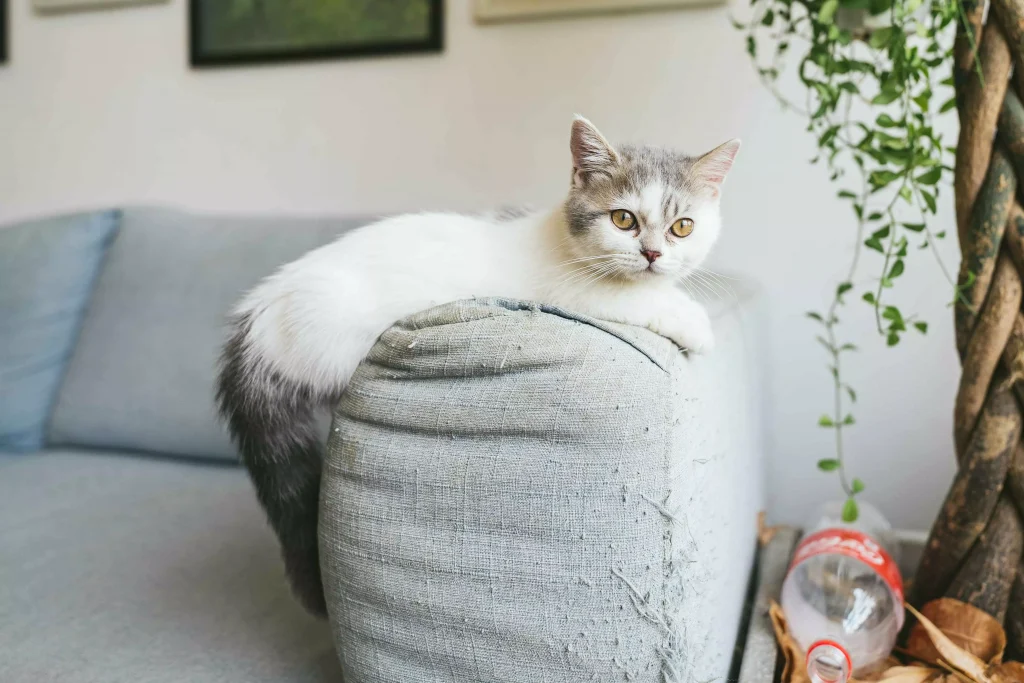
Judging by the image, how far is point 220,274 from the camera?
4.81 feet

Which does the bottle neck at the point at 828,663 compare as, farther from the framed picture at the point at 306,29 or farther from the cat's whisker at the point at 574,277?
the framed picture at the point at 306,29

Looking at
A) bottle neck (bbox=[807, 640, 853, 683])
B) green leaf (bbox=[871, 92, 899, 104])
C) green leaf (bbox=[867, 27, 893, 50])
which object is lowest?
bottle neck (bbox=[807, 640, 853, 683])

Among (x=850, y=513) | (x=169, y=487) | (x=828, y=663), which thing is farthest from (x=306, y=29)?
(x=828, y=663)

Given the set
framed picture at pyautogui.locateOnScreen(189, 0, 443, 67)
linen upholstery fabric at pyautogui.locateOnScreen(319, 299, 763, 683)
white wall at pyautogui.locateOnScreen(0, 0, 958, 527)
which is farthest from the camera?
framed picture at pyautogui.locateOnScreen(189, 0, 443, 67)

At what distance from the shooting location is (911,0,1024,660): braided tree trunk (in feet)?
2.47

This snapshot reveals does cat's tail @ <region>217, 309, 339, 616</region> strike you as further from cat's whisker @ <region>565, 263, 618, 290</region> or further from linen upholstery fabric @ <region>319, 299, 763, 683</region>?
cat's whisker @ <region>565, 263, 618, 290</region>

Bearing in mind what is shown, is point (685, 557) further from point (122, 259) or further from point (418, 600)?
point (122, 259)

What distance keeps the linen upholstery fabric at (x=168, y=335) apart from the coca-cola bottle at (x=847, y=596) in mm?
1009

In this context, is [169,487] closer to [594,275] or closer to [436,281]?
[436,281]

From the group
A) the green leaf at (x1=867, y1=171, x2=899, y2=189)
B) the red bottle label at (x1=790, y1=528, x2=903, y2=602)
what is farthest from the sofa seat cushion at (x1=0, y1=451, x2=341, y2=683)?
the green leaf at (x1=867, y1=171, x2=899, y2=189)

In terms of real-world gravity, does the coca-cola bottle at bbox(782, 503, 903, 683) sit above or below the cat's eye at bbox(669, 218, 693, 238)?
below

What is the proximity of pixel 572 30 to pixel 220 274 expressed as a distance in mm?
886

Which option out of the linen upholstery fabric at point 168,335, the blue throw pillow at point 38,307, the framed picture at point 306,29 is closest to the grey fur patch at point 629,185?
the linen upholstery fabric at point 168,335

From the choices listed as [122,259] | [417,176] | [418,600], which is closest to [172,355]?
[122,259]
